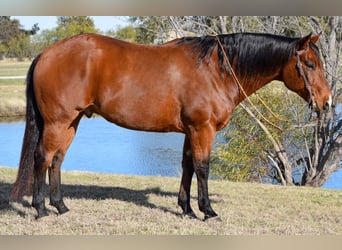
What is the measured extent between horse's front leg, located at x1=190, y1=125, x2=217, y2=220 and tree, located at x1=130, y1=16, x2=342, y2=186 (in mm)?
4643

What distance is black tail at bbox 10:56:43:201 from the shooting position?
4465 millimetres

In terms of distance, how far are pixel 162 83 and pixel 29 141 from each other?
4.57 feet

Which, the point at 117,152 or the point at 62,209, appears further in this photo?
the point at 117,152

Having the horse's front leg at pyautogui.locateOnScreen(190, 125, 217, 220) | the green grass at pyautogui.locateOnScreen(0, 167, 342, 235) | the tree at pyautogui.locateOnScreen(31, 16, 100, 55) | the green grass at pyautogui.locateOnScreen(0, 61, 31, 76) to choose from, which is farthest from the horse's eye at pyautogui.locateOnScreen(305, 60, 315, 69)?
the green grass at pyautogui.locateOnScreen(0, 61, 31, 76)

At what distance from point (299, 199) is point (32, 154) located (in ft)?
10.1

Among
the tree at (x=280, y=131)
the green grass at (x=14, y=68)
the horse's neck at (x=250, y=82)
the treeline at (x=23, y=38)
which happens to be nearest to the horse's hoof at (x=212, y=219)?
the horse's neck at (x=250, y=82)

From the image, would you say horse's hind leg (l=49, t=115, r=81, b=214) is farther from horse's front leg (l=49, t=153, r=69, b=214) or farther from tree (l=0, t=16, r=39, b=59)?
tree (l=0, t=16, r=39, b=59)

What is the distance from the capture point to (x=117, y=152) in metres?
12.2

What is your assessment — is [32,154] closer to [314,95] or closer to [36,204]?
[36,204]

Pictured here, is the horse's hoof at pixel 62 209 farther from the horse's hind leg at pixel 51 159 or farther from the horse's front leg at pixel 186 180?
the horse's front leg at pixel 186 180

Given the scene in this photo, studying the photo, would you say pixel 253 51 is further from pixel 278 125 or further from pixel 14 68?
pixel 14 68

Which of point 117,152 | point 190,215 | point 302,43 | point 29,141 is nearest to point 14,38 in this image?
point 117,152

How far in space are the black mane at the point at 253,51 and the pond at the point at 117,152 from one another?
569cm

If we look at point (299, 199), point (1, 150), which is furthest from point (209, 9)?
point (1, 150)
